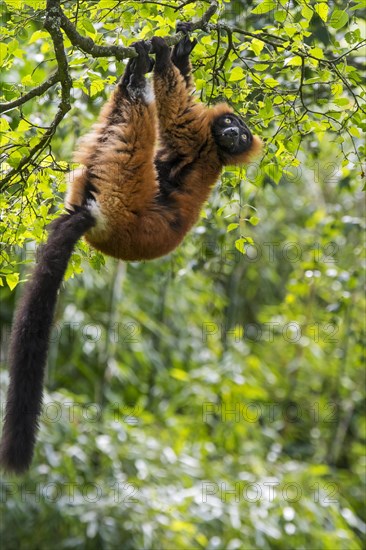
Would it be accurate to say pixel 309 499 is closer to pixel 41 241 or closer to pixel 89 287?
pixel 89 287

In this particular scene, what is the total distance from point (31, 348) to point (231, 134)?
6.24ft

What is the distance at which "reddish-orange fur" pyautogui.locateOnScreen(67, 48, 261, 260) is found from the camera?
14.5 feet

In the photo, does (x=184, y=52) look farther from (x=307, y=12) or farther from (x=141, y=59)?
(x=307, y=12)

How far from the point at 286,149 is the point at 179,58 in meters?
0.77

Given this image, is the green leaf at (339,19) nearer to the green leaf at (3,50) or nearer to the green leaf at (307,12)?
the green leaf at (307,12)

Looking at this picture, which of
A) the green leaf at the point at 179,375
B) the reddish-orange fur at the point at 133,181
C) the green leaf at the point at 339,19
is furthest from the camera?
the green leaf at the point at 179,375

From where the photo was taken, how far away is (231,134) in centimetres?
503

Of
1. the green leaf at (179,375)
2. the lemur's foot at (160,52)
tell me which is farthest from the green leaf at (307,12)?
the green leaf at (179,375)

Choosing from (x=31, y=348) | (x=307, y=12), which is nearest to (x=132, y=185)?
(x=31, y=348)

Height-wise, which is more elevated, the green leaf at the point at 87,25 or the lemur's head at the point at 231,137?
the green leaf at the point at 87,25

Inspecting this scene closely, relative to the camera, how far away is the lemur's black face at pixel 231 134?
504 cm

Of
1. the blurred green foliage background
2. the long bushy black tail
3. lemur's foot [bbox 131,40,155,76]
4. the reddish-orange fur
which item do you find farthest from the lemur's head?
the long bushy black tail

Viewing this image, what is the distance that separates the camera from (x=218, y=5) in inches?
173

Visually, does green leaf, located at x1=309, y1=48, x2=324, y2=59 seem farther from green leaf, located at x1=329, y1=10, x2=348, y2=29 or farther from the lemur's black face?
the lemur's black face
